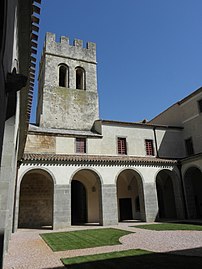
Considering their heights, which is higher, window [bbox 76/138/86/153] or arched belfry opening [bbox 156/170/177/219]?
window [bbox 76/138/86/153]

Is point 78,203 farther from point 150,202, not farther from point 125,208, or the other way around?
point 150,202

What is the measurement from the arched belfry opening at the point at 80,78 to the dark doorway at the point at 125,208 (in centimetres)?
1361

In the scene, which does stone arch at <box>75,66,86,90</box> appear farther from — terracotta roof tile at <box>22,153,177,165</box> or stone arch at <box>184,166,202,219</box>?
Answer: stone arch at <box>184,166,202,219</box>

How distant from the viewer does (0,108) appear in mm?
3430

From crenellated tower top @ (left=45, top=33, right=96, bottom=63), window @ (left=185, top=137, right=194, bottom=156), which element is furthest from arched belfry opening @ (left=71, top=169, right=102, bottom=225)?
crenellated tower top @ (left=45, top=33, right=96, bottom=63)

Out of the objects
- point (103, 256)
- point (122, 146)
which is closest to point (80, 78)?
A: point (122, 146)

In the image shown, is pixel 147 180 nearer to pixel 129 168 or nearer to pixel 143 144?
pixel 129 168

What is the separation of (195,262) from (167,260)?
72cm

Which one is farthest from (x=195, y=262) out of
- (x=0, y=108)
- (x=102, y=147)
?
(x=102, y=147)

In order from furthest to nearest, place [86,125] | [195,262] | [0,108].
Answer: [86,125] < [195,262] < [0,108]

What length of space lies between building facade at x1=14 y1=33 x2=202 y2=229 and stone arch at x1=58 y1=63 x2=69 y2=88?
2.3 inches

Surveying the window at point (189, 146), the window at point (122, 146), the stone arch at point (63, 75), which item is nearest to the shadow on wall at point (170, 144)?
the window at point (189, 146)

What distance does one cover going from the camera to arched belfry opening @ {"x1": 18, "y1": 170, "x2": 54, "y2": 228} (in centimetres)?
1908

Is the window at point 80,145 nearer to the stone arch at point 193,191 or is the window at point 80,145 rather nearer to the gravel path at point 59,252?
the stone arch at point 193,191
